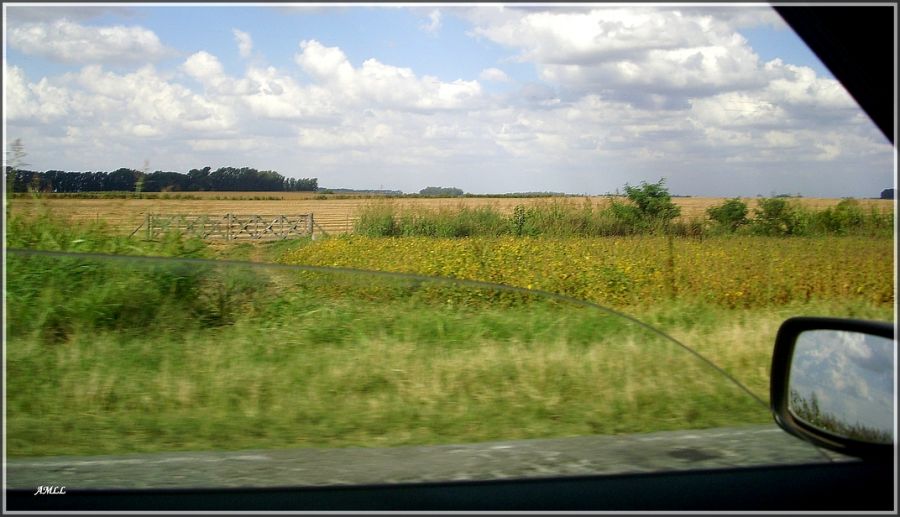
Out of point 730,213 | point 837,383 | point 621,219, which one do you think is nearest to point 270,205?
point 621,219

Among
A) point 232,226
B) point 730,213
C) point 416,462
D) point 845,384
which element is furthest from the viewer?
point 730,213

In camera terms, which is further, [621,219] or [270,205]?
[621,219]

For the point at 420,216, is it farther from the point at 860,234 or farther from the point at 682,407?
the point at 682,407

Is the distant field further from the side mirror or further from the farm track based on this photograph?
the side mirror

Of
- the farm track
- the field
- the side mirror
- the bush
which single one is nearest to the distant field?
the farm track

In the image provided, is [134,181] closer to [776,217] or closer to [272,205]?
[272,205]

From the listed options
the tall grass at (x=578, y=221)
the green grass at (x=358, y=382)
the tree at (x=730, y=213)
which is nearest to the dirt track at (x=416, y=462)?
the green grass at (x=358, y=382)

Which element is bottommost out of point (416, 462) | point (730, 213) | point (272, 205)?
point (416, 462)
